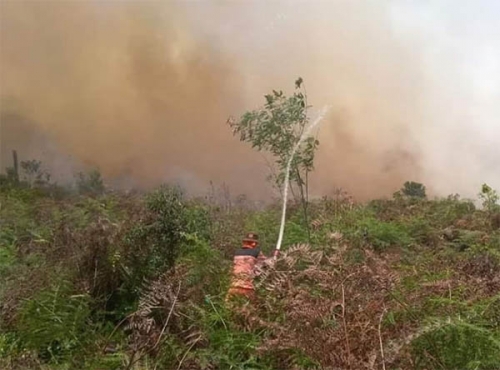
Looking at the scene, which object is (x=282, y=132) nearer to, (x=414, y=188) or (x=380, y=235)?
(x=380, y=235)

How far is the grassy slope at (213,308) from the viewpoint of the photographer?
286cm

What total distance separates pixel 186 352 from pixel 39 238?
470cm

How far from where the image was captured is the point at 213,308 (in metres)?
3.74

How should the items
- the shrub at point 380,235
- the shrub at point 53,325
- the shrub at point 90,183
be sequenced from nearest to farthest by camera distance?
the shrub at point 53,325
the shrub at point 380,235
the shrub at point 90,183

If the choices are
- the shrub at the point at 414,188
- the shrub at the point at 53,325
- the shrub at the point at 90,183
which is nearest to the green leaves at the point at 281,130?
the shrub at the point at 53,325

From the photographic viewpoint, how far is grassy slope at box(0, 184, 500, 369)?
2.86 meters

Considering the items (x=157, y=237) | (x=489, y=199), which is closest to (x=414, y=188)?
(x=489, y=199)

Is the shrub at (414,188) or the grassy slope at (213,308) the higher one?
the shrub at (414,188)

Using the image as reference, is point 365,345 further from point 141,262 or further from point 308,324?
point 141,262

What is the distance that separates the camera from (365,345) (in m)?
2.77

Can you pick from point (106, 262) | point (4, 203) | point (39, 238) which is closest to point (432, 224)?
point (39, 238)

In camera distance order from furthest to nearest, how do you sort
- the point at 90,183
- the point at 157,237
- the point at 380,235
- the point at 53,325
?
the point at 90,183 → the point at 380,235 → the point at 157,237 → the point at 53,325

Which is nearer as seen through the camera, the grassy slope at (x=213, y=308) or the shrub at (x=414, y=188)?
the grassy slope at (x=213, y=308)

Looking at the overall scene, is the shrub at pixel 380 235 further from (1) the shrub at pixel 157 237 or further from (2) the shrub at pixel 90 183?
(2) the shrub at pixel 90 183
